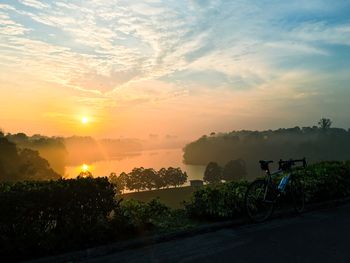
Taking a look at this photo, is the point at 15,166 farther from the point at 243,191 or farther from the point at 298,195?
the point at 298,195

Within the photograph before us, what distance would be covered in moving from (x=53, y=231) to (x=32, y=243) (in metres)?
0.43

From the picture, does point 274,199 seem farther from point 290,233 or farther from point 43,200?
point 43,200

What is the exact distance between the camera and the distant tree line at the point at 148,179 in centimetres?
11556

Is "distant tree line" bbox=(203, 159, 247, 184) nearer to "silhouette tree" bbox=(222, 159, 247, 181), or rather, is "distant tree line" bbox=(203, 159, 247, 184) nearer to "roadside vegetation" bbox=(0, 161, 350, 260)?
"silhouette tree" bbox=(222, 159, 247, 181)

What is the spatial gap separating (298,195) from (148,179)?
110 meters

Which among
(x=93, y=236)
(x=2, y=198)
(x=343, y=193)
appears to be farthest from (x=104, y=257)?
(x=343, y=193)

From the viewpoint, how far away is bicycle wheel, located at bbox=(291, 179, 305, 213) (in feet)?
31.8

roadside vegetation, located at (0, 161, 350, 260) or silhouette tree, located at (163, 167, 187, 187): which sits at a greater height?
roadside vegetation, located at (0, 161, 350, 260)

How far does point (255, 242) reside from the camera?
723 centimetres

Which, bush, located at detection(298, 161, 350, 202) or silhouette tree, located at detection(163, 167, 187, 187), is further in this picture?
silhouette tree, located at detection(163, 167, 187, 187)

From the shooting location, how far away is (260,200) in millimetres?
9016

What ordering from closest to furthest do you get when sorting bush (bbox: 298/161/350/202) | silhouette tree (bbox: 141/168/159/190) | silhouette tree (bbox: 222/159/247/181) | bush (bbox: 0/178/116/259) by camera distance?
bush (bbox: 0/178/116/259) → bush (bbox: 298/161/350/202) → silhouette tree (bbox: 141/168/159/190) → silhouette tree (bbox: 222/159/247/181)

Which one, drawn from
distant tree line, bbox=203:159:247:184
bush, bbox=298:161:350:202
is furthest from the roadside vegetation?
distant tree line, bbox=203:159:247:184

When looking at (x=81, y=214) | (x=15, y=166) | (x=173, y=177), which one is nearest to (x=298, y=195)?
(x=81, y=214)
